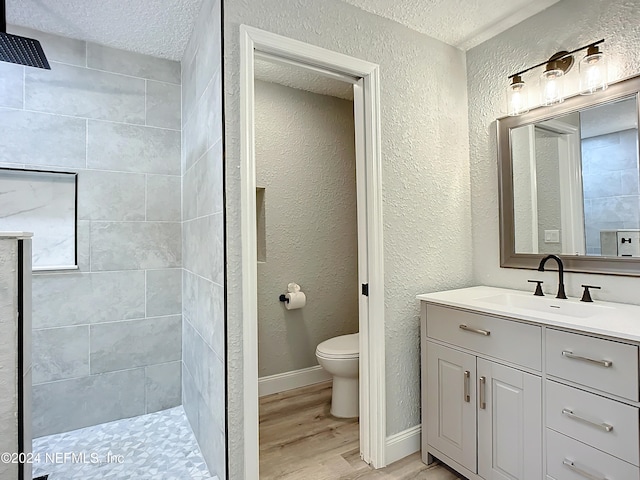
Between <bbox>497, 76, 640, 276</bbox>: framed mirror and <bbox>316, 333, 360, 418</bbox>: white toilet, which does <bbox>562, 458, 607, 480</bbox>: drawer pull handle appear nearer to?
<bbox>497, 76, 640, 276</bbox>: framed mirror

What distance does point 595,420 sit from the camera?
49.1 inches

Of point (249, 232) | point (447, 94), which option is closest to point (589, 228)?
point (447, 94)

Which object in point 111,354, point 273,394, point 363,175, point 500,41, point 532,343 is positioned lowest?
point 273,394

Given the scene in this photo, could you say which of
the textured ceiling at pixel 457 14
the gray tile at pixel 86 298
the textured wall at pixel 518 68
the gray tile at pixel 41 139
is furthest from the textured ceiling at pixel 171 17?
the gray tile at pixel 86 298

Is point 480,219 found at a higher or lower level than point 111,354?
higher

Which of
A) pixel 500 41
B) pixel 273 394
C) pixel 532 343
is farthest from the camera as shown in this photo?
pixel 273 394

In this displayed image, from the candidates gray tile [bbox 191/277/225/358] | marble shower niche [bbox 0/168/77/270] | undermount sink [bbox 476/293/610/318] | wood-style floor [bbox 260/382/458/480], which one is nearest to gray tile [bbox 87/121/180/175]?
marble shower niche [bbox 0/168/77/270]

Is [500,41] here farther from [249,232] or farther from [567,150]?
[249,232]

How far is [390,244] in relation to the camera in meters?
1.99

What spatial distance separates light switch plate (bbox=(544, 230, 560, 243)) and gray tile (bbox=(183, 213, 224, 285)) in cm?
176

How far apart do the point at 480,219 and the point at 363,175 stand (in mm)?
897

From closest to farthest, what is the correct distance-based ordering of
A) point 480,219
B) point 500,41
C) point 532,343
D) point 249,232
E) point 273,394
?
point 532,343 → point 249,232 → point 500,41 → point 480,219 → point 273,394

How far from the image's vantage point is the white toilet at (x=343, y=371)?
2.35m

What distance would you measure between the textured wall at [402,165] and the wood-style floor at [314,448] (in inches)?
9.3
